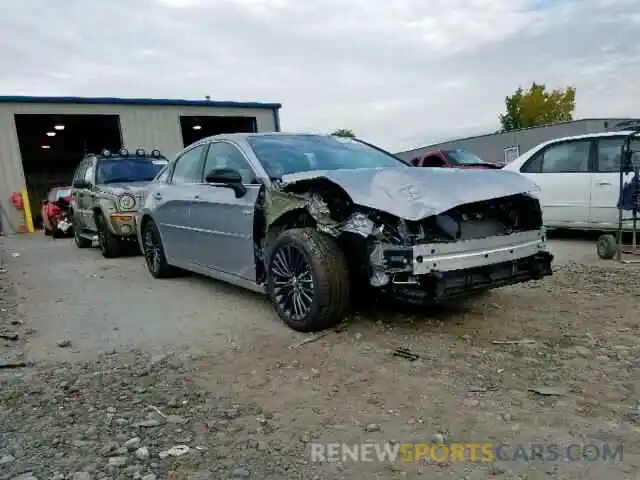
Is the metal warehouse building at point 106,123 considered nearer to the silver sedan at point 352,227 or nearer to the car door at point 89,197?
the car door at point 89,197

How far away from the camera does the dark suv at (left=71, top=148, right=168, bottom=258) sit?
8656mm

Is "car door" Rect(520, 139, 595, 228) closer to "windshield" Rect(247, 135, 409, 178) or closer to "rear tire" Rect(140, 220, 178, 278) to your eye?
"windshield" Rect(247, 135, 409, 178)

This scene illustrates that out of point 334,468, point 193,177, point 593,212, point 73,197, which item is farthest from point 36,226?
point 334,468

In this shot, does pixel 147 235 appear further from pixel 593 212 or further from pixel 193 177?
pixel 593 212

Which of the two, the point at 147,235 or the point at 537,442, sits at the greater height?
the point at 147,235

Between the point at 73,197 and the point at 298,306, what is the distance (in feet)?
27.7

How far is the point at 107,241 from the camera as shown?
8.89 m

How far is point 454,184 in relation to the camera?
3725 mm

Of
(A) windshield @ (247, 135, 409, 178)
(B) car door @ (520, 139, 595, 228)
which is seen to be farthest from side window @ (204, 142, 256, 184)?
(B) car door @ (520, 139, 595, 228)

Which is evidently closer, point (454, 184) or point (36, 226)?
point (454, 184)

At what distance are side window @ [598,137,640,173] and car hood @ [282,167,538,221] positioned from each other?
13.7 ft

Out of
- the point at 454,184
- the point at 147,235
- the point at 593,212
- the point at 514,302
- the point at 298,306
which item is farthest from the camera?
the point at 593,212

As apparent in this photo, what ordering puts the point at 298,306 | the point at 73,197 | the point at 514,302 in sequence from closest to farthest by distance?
the point at 298,306 → the point at 514,302 → the point at 73,197

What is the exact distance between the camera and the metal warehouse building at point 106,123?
17.3 metres
